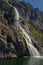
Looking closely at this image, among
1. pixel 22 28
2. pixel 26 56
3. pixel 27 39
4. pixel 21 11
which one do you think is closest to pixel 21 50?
pixel 26 56

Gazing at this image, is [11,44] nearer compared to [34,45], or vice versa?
[11,44]

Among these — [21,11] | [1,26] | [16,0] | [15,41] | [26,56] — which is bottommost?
[26,56]

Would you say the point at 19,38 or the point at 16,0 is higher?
the point at 16,0

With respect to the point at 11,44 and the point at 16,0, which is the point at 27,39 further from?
the point at 16,0

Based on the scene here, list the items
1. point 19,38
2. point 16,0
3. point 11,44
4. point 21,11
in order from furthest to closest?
point 16,0 → point 21,11 → point 19,38 → point 11,44

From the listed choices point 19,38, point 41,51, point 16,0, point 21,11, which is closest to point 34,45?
point 41,51

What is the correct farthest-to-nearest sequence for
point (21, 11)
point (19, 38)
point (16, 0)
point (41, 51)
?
point (16, 0) → point (21, 11) → point (41, 51) → point (19, 38)

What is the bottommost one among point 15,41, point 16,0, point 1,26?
point 15,41

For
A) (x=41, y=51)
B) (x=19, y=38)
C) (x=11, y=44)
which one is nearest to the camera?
(x=11, y=44)

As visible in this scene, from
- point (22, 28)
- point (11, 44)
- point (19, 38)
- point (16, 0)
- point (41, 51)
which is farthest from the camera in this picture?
point (16, 0)

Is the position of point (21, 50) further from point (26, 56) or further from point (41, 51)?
point (41, 51)
